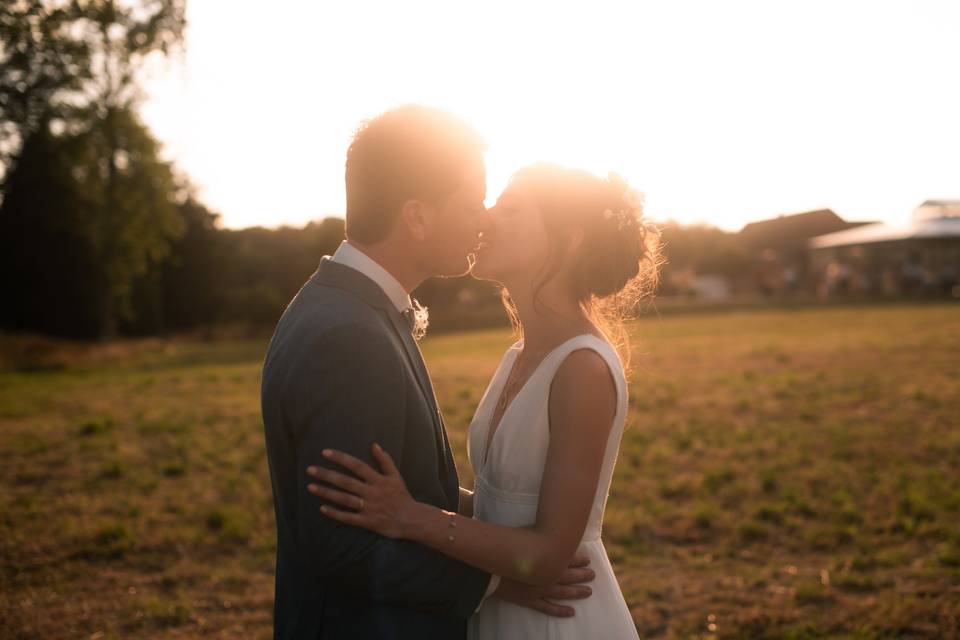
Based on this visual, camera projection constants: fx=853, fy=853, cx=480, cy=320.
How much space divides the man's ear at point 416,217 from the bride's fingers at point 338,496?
0.79 meters

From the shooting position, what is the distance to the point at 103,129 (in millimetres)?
28688

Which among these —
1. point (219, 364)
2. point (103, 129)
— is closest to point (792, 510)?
point (219, 364)

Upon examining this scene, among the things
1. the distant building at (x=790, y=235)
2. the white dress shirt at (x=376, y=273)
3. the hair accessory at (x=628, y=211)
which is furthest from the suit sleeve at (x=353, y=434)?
the distant building at (x=790, y=235)

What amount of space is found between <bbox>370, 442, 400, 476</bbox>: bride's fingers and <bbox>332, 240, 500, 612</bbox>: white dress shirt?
0.50 m

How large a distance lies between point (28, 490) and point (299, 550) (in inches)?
313

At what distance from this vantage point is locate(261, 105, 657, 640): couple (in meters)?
2.21

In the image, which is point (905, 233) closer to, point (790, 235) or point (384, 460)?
point (790, 235)

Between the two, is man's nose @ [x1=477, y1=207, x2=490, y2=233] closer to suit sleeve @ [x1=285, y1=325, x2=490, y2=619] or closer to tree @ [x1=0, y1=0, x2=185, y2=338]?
suit sleeve @ [x1=285, y1=325, x2=490, y2=619]

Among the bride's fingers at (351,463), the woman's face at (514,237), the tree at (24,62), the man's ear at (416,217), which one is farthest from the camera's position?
the tree at (24,62)

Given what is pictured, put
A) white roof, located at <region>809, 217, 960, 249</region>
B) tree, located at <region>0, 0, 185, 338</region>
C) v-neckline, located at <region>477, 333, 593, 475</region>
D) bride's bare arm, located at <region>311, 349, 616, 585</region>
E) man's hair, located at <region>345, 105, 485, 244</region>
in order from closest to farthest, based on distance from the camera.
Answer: bride's bare arm, located at <region>311, 349, 616, 585</region>
man's hair, located at <region>345, 105, 485, 244</region>
v-neckline, located at <region>477, 333, 593, 475</region>
tree, located at <region>0, 0, 185, 338</region>
white roof, located at <region>809, 217, 960, 249</region>

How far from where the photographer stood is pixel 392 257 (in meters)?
2.53

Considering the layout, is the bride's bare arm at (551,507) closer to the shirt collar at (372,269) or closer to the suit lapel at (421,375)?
the suit lapel at (421,375)

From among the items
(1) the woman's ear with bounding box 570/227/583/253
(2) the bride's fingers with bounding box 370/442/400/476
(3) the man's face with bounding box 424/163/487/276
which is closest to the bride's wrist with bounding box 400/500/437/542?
(2) the bride's fingers with bounding box 370/442/400/476

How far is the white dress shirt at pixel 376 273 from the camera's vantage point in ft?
8.09
